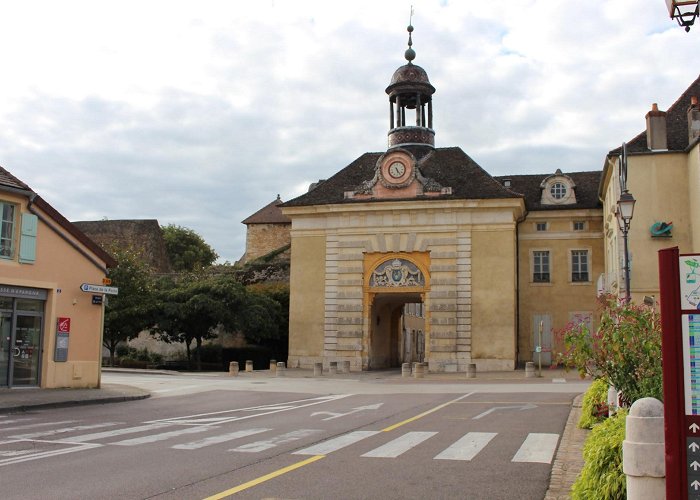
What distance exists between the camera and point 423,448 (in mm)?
10828

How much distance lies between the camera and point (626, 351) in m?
9.13

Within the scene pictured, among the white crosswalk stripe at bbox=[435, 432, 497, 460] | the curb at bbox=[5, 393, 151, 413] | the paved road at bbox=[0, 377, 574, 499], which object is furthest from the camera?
the curb at bbox=[5, 393, 151, 413]

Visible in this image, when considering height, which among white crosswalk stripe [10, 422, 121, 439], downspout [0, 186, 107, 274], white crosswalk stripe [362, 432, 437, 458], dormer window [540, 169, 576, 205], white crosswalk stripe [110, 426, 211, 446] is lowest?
A: white crosswalk stripe [10, 422, 121, 439]

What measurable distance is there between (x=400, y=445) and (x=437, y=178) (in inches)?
1186

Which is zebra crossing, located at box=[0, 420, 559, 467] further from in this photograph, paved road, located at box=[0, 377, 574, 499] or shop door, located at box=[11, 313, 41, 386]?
shop door, located at box=[11, 313, 41, 386]

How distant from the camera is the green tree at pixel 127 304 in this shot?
3962 centimetres

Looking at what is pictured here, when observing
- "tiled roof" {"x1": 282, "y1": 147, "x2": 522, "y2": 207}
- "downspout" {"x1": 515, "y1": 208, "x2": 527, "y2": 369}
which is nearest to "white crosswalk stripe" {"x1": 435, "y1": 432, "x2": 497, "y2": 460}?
"tiled roof" {"x1": 282, "y1": 147, "x2": 522, "y2": 207}

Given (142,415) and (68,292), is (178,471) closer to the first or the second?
(142,415)

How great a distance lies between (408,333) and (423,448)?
42.2 meters

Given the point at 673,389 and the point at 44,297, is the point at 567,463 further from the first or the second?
the point at 44,297

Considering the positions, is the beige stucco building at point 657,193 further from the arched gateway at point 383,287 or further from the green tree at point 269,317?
the green tree at point 269,317

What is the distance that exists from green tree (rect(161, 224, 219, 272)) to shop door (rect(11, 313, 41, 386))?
60.3 m

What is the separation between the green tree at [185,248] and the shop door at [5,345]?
61.1m

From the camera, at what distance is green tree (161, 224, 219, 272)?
82.4 meters
